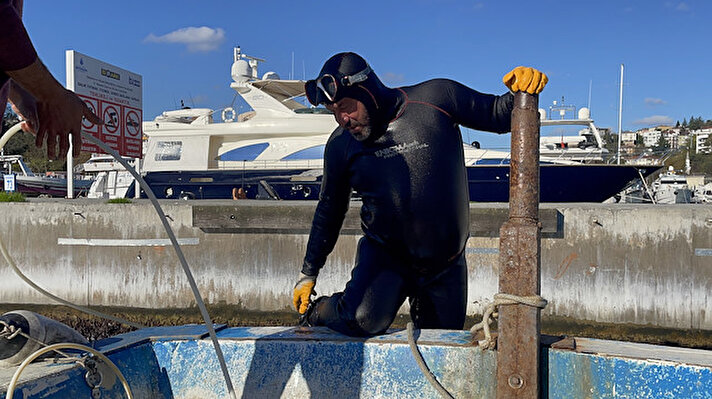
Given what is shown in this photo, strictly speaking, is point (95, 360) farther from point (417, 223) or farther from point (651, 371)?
point (651, 371)

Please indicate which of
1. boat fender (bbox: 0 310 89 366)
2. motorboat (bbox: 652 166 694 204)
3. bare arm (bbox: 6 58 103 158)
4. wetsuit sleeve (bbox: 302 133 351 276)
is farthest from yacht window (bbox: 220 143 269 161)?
bare arm (bbox: 6 58 103 158)

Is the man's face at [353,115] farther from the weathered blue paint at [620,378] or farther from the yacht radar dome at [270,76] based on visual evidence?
the yacht radar dome at [270,76]

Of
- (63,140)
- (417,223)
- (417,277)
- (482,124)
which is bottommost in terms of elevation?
(417,277)

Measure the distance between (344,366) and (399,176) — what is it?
2.77 ft

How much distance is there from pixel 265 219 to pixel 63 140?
14.7 feet

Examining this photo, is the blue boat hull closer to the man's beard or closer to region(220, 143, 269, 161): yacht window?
region(220, 143, 269, 161): yacht window

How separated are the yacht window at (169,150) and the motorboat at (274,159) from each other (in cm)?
3

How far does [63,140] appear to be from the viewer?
1738mm

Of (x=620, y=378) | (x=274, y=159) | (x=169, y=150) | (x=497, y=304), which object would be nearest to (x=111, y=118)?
(x=274, y=159)

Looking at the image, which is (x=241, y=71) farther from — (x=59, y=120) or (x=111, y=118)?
(x=59, y=120)

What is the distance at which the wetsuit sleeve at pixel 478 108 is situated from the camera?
2.71m

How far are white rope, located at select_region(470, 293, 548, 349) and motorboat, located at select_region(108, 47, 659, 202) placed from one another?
10.1 m

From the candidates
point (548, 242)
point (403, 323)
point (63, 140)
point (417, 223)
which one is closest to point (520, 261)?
point (417, 223)

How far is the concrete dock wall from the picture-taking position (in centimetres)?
575
